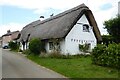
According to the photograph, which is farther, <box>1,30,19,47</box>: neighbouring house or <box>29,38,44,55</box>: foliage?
<box>1,30,19,47</box>: neighbouring house

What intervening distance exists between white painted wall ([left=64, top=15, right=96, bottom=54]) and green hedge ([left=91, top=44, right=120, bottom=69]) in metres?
11.2

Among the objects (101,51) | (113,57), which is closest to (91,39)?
(101,51)

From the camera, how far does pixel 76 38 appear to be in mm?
34875

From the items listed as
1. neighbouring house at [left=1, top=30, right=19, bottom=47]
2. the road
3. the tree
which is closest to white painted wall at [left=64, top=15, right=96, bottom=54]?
the tree

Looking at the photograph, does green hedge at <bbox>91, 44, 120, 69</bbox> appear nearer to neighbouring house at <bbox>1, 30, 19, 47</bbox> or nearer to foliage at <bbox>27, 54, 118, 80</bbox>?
foliage at <bbox>27, 54, 118, 80</bbox>

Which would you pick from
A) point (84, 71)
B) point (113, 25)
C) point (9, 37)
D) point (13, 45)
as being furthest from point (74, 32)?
point (9, 37)

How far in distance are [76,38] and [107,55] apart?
1429cm

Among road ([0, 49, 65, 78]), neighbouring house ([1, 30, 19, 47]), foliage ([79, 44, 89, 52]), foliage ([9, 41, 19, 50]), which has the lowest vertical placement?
road ([0, 49, 65, 78])

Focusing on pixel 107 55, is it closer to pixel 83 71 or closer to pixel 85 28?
pixel 83 71

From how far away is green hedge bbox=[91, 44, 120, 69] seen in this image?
1917 cm

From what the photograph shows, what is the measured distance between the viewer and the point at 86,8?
3503 centimetres

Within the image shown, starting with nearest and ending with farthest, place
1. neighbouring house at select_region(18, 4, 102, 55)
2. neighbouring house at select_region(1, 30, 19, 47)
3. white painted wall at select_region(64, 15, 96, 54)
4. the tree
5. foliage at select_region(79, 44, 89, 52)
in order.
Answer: the tree → neighbouring house at select_region(18, 4, 102, 55) → white painted wall at select_region(64, 15, 96, 54) → foliage at select_region(79, 44, 89, 52) → neighbouring house at select_region(1, 30, 19, 47)

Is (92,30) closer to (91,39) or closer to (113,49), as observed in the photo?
(91,39)

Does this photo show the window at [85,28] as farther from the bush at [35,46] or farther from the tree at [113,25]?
the bush at [35,46]
